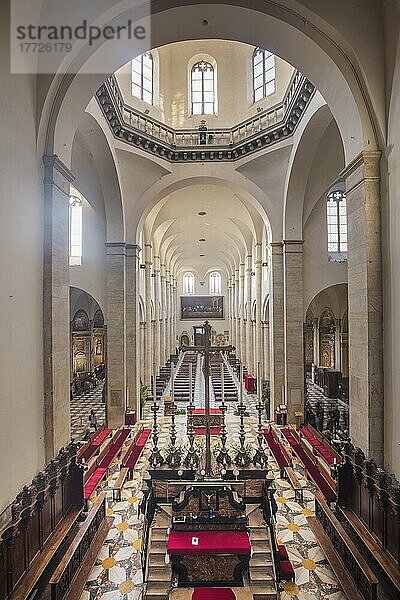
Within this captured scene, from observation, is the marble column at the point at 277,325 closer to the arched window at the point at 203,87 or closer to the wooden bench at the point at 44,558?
the arched window at the point at 203,87

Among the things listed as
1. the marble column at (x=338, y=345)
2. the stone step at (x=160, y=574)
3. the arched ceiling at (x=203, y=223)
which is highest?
the arched ceiling at (x=203, y=223)

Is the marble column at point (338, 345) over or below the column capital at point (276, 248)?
below

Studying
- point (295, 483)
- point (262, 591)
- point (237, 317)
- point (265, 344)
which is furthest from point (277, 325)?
point (237, 317)

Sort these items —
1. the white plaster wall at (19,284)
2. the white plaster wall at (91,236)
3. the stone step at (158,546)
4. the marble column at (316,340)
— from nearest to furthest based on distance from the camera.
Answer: the white plaster wall at (19,284), the stone step at (158,546), the white plaster wall at (91,236), the marble column at (316,340)

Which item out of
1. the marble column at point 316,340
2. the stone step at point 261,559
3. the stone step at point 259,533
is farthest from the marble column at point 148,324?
the stone step at point 261,559

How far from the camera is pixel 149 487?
293 inches

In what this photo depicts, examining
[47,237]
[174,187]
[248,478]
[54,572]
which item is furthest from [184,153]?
[54,572]

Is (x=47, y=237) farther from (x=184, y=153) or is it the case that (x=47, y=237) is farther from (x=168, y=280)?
(x=168, y=280)

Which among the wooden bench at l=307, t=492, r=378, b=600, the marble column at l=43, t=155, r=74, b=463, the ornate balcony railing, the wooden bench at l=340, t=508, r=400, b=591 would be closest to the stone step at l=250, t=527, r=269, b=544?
the wooden bench at l=307, t=492, r=378, b=600

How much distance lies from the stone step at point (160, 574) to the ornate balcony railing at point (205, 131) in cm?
1101

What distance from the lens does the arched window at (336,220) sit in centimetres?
1811

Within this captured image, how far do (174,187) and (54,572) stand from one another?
558 inches

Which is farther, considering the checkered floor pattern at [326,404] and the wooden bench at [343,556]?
the checkered floor pattern at [326,404]

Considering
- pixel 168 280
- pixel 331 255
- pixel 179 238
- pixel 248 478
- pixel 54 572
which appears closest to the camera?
pixel 54 572
